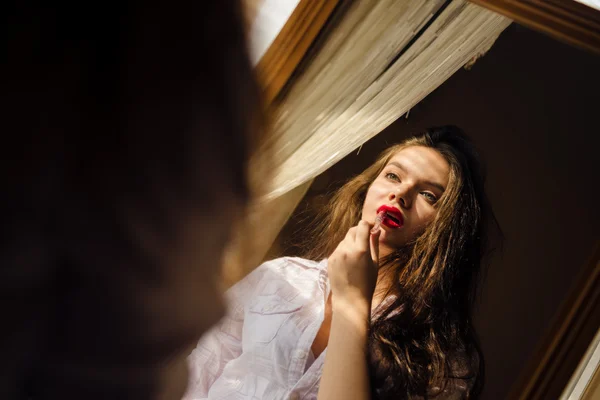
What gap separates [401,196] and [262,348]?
0.37 meters

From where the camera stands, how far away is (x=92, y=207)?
0.94ft

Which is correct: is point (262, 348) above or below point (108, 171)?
below

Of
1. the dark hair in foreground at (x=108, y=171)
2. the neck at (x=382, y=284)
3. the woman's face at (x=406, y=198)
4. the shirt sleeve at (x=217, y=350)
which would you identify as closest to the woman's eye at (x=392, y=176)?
the woman's face at (x=406, y=198)

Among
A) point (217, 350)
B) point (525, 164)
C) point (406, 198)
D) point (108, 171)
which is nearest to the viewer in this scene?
point (108, 171)

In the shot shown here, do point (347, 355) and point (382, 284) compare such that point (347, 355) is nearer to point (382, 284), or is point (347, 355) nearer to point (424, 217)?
point (382, 284)

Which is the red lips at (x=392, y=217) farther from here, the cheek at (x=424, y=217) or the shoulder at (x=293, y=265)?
the shoulder at (x=293, y=265)

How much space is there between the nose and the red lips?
0.02 m

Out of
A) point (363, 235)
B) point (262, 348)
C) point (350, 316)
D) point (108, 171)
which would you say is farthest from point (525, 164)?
point (108, 171)

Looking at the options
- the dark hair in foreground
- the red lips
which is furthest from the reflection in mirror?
the dark hair in foreground

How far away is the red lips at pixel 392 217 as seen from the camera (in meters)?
1.10

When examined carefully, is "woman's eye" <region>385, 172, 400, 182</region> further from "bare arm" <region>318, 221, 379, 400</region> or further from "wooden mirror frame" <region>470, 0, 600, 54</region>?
"wooden mirror frame" <region>470, 0, 600, 54</region>

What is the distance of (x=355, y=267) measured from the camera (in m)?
1.07

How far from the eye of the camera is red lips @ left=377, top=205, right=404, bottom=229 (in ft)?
3.62

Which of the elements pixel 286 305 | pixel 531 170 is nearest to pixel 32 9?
pixel 286 305
